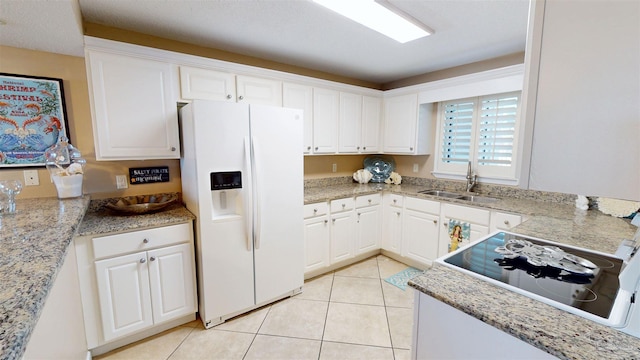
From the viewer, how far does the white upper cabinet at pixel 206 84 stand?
7.04 ft

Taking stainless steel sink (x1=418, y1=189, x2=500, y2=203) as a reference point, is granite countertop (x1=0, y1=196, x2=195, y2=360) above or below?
above

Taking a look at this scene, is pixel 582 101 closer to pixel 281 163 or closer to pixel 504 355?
pixel 504 355

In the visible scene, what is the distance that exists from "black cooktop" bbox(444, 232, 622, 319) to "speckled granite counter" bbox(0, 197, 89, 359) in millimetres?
1358

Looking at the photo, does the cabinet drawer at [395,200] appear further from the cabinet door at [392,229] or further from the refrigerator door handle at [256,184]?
the refrigerator door handle at [256,184]

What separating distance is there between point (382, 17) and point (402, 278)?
95.5 inches

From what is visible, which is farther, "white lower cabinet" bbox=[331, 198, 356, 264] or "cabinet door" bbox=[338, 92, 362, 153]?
"cabinet door" bbox=[338, 92, 362, 153]

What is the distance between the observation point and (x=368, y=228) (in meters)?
3.20

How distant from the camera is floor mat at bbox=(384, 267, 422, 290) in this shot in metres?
2.73

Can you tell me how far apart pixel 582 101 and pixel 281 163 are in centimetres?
188

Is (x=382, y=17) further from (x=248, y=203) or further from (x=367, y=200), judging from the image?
(x=367, y=200)

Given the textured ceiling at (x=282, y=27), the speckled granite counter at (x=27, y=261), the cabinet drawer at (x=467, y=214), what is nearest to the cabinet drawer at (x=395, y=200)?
the cabinet drawer at (x=467, y=214)

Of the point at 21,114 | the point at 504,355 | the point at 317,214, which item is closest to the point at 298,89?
the point at 317,214

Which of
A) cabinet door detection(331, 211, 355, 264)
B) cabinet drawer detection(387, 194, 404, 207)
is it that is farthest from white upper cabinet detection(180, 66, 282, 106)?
cabinet drawer detection(387, 194, 404, 207)

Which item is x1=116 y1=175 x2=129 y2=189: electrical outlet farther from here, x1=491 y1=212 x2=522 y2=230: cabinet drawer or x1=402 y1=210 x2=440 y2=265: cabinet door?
x1=491 y1=212 x2=522 y2=230: cabinet drawer
